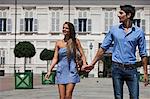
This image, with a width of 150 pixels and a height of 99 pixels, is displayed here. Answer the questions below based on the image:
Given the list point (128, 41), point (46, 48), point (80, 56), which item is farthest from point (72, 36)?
point (46, 48)

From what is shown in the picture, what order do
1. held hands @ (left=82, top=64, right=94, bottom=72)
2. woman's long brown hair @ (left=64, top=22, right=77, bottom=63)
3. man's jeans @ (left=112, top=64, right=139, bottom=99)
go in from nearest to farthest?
man's jeans @ (left=112, top=64, right=139, bottom=99), held hands @ (left=82, top=64, right=94, bottom=72), woman's long brown hair @ (left=64, top=22, right=77, bottom=63)

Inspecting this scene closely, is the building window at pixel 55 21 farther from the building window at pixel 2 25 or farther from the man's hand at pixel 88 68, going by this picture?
the man's hand at pixel 88 68

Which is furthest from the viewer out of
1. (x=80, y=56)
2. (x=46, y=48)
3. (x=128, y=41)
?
(x=46, y=48)

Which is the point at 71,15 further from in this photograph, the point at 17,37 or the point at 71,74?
the point at 71,74

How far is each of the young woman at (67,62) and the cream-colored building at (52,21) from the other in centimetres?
4877

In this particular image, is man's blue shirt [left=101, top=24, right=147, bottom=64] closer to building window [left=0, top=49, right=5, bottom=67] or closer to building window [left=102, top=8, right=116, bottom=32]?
building window [left=0, top=49, right=5, bottom=67]

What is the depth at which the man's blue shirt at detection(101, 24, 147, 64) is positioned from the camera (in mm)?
7496

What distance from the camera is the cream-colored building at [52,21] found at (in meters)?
58.3

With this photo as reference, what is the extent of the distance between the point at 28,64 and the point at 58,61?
48.8 meters

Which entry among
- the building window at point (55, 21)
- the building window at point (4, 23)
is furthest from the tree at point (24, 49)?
the building window at point (55, 21)

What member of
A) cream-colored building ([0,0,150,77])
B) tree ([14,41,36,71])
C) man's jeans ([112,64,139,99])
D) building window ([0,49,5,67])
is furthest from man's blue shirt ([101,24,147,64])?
building window ([0,49,5,67])

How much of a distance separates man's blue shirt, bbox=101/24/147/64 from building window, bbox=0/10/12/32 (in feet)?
169

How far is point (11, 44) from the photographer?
58.3m

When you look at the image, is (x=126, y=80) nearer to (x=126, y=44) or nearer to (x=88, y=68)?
(x=126, y=44)
